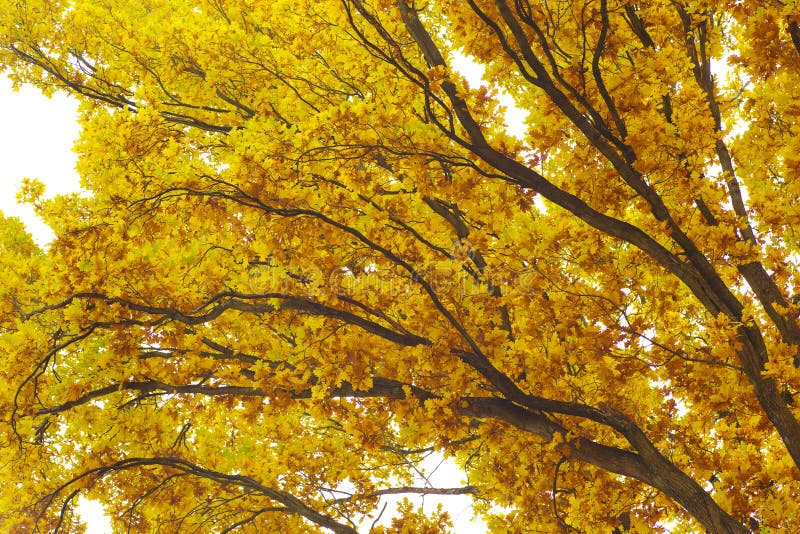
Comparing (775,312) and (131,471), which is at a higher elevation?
(775,312)

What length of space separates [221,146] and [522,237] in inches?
150

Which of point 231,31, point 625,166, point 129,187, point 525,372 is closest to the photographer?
point 625,166

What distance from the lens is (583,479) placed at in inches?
220

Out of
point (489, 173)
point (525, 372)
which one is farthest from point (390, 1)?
point (525, 372)

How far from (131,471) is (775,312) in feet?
19.2

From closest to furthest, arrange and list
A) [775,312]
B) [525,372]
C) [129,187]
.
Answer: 1. [775,312]
2. [525,372]
3. [129,187]

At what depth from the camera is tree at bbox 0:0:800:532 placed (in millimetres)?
4336

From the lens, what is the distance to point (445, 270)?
505 centimetres

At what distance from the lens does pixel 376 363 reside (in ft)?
18.0

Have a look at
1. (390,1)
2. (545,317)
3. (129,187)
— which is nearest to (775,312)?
(545,317)

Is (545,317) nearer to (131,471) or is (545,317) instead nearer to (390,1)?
(390,1)

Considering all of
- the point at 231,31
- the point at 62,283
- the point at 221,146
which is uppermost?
the point at 231,31

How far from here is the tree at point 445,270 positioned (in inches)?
171

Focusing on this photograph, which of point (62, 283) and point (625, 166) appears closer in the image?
point (625, 166)
